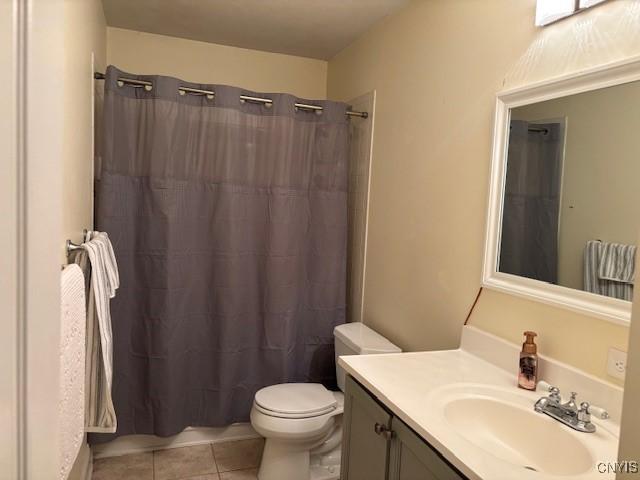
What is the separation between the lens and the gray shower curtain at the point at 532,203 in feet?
4.80

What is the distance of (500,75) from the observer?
5.39 ft

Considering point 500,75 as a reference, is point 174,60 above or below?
above

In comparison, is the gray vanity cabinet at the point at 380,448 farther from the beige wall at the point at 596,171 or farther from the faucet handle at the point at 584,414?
the beige wall at the point at 596,171

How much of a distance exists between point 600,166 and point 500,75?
1.77 ft

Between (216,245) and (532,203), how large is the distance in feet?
5.36

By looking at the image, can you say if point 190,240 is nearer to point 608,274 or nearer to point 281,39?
point 281,39

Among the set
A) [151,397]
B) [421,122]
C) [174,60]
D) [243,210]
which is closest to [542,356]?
[421,122]

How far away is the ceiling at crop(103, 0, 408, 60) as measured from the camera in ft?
7.67

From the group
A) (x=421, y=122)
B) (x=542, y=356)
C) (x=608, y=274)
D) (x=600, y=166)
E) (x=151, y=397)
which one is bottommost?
(x=151, y=397)

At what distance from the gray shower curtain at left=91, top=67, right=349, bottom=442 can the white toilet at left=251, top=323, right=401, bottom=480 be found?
373 mm

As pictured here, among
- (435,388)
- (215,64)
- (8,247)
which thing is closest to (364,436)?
(435,388)

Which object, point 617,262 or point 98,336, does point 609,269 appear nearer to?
point 617,262

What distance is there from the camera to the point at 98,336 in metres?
1.58

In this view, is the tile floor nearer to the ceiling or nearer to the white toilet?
the white toilet
